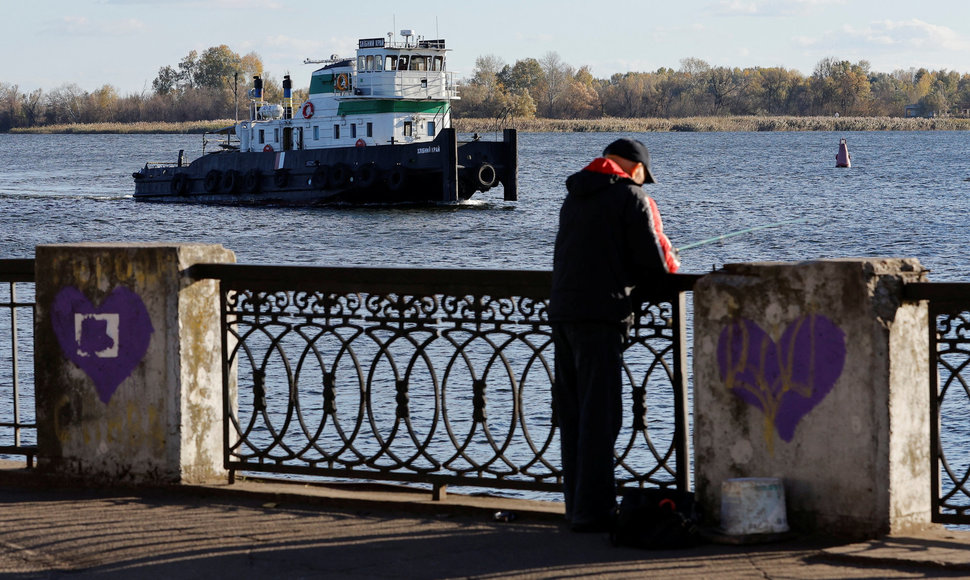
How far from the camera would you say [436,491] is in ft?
18.0

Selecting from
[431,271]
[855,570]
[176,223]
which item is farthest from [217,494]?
[176,223]

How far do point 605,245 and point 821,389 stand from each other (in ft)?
3.29

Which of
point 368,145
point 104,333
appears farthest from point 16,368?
point 368,145

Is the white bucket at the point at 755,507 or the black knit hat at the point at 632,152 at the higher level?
the black knit hat at the point at 632,152

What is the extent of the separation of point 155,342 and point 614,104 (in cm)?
16274

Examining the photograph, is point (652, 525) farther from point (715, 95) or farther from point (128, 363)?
point (715, 95)

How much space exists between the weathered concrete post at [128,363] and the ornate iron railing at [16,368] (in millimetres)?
183

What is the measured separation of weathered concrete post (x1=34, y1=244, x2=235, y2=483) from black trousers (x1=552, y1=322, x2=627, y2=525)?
181 cm

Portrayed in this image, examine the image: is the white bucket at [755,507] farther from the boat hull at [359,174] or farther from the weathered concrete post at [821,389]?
the boat hull at [359,174]

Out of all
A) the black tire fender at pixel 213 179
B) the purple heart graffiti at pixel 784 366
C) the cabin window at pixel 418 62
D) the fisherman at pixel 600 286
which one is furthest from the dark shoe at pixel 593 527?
the black tire fender at pixel 213 179

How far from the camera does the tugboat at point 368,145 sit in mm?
42125

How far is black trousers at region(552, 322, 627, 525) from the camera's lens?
4.92 metres

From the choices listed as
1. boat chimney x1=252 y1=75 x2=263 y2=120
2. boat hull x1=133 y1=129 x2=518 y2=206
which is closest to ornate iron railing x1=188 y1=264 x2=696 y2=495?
boat hull x1=133 y1=129 x2=518 y2=206

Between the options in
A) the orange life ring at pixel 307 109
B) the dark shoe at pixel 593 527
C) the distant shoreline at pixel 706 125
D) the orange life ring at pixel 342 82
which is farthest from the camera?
the distant shoreline at pixel 706 125
